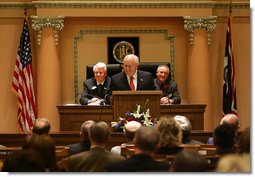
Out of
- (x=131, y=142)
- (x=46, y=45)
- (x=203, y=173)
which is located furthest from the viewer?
(x=46, y=45)

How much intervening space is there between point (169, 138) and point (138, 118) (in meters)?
2.33

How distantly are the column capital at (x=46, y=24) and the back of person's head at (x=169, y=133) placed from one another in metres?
6.37

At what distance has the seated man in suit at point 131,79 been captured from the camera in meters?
10.2

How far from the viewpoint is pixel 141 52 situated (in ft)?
41.9

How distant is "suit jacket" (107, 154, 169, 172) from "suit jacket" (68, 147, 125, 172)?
0.42 metres

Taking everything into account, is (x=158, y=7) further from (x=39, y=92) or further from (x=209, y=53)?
(x=39, y=92)

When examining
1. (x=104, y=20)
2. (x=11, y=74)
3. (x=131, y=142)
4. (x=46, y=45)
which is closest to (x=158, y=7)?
(x=104, y=20)

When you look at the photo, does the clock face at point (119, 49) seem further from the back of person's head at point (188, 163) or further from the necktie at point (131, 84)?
the back of person's head at point (188, 163)

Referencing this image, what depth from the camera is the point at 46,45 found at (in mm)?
12328

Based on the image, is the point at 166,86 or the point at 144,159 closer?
the point at 144,159

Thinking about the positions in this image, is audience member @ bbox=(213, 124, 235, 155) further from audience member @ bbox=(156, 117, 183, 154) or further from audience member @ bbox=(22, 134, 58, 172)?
audience member @ bbox=(22, 134, 58, 172)

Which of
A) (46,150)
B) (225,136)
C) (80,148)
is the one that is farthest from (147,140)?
(80,148)

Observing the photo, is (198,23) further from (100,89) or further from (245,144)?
(245,144)

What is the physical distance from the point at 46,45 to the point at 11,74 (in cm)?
92
